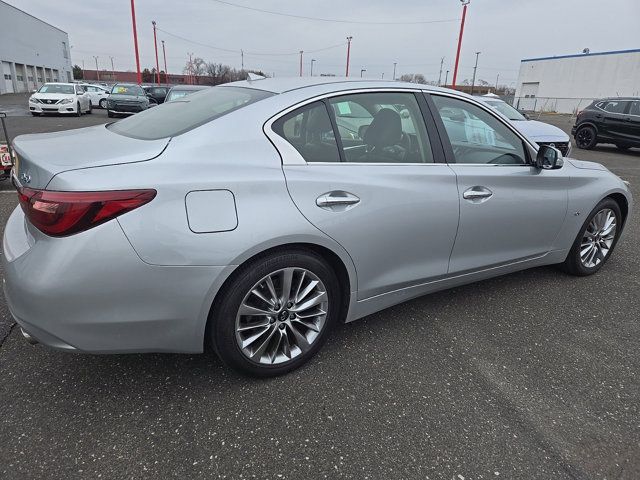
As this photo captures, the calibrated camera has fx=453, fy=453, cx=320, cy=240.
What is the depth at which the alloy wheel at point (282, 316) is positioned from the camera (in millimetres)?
2266

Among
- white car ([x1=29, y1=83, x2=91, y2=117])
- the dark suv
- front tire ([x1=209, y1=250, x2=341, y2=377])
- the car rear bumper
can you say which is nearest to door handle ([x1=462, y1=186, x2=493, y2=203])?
front tire ([x1=209, y1=250, x2=341, y2=377])

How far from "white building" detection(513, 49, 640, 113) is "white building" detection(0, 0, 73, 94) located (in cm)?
4555

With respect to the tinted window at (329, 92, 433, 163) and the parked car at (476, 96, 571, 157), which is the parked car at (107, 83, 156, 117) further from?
the tinted window at (329, 92, 433, 163)

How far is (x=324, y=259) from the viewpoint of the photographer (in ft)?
7.98

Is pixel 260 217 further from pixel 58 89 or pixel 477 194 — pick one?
pixel 58 89

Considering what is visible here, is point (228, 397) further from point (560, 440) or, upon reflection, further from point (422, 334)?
point (560, 440)

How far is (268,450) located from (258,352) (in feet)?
1.65

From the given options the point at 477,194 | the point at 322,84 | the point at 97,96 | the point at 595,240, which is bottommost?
the point at 97,96

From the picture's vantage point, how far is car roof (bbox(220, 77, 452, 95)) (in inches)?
103

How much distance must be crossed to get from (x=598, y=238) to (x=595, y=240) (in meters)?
0.04

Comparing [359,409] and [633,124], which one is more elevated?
[633,124]

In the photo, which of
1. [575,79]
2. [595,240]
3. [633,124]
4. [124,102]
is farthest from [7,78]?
[575,79]

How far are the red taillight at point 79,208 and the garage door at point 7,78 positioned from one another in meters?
46.9

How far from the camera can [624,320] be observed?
3.27 meters
